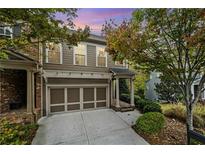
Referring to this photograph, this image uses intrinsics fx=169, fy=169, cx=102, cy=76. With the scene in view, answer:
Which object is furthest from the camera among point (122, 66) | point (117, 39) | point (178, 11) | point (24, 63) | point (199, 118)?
point (122, 66)

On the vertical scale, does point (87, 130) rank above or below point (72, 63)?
below

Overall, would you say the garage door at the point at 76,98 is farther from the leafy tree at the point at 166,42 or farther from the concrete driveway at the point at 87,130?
the leafy tree at the point at 166,42

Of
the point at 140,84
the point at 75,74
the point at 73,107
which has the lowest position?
the point at 73,107

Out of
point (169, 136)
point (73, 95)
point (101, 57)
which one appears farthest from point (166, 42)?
point (73, 95)

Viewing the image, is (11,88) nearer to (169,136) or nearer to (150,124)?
(150,124)

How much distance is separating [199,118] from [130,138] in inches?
114

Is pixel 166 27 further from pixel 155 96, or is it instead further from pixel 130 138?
pixel 155 96

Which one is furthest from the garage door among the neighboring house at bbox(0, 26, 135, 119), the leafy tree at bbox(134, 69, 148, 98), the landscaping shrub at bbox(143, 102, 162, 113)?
the leafy tree at bbox(134, 69, 148, 98)

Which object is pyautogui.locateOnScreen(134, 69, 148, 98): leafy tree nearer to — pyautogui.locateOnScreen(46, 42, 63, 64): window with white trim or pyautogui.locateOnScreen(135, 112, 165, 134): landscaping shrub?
pyautogui.locateOnScreen(135, 112, 165, 134): landscaping shrub

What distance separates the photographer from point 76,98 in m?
7.26

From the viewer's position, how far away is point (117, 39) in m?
4.18

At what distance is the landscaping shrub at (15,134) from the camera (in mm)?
3375

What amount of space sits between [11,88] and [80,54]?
119 inches
